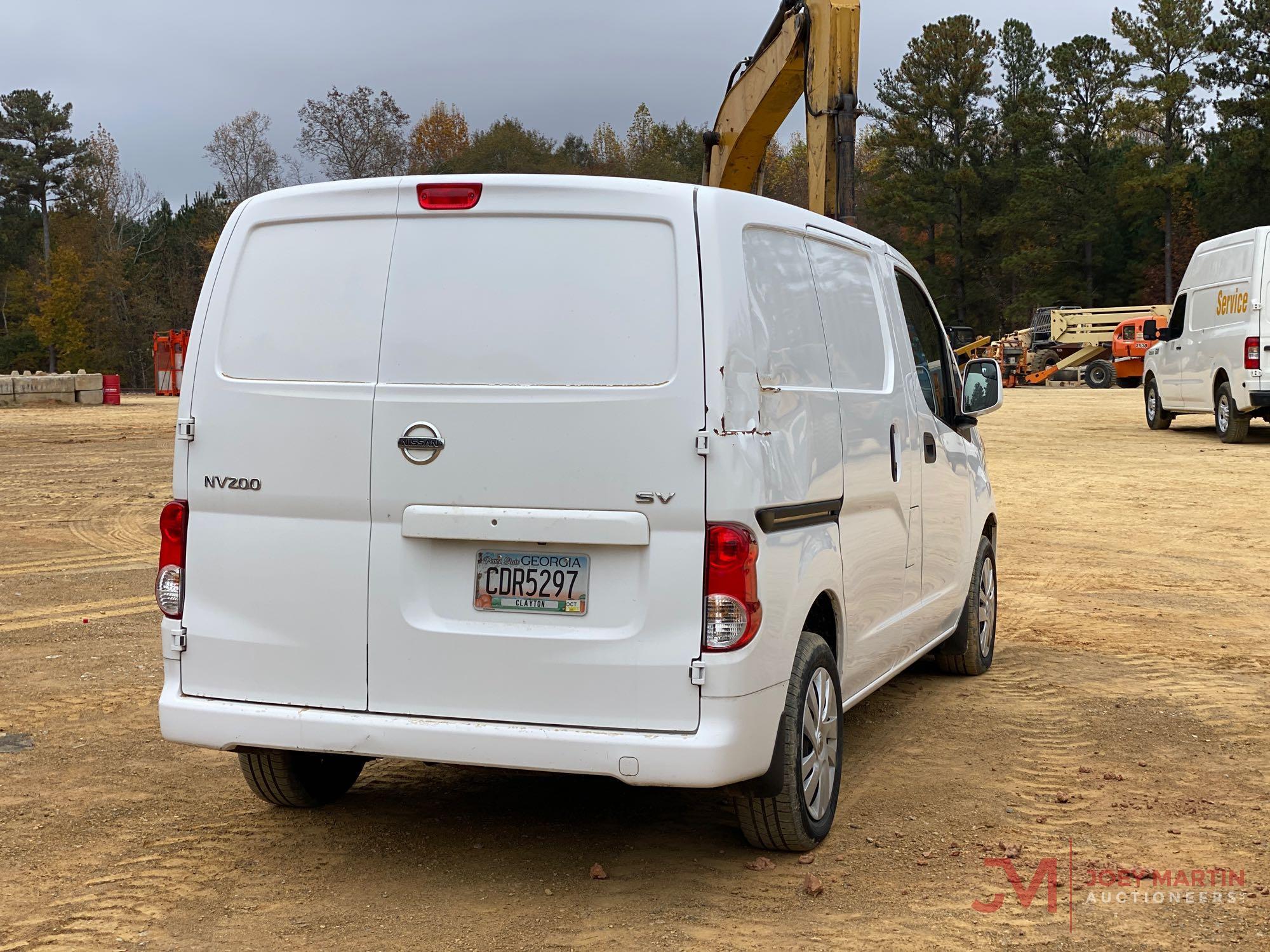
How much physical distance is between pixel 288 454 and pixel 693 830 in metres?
1.91

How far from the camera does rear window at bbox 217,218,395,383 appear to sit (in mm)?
4516

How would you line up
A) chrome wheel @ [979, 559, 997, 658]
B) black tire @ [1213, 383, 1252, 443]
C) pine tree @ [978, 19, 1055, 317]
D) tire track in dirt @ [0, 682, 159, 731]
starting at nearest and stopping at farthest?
tire track in dirt @ [0, 682, 159, 731] → chrome wheel @ [979, 559, 997, 658] → black tire @ [1213, 383, 1252, 443] → pine tree @ [978, 19, 1055, 317]

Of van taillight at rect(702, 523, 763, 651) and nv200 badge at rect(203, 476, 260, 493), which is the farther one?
nv200 badge at rect(203, 476, 260, 493)

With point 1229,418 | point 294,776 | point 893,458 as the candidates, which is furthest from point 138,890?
point 1229,418

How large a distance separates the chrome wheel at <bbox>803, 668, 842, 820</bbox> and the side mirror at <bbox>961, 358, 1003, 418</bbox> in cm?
248

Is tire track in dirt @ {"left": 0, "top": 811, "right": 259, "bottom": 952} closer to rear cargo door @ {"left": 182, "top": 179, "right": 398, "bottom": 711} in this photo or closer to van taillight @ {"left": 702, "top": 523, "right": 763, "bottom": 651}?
rear cargo door @ {"left": 182, "top": 179, "right": 398, "bottom": 711}

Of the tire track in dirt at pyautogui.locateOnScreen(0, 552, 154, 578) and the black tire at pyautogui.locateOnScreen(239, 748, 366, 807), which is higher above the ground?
the black tire at pyautogui.locateOnScreen(239, 748, 366, 807)

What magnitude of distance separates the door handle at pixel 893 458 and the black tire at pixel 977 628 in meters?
1.68

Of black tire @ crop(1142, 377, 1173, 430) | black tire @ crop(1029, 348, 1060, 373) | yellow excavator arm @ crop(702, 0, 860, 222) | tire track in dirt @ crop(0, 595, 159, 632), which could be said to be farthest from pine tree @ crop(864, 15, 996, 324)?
tire track in dirt @ crop(0, 595, 159, 632)

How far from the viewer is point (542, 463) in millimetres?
4285

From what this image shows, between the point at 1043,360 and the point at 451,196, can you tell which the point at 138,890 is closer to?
the point at 451,196

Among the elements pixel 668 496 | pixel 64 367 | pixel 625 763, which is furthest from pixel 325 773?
pixel 64 367

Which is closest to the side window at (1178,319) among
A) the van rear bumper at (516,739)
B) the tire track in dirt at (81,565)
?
the tire track in dirt at (81,565)

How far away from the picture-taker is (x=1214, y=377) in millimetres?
21469
